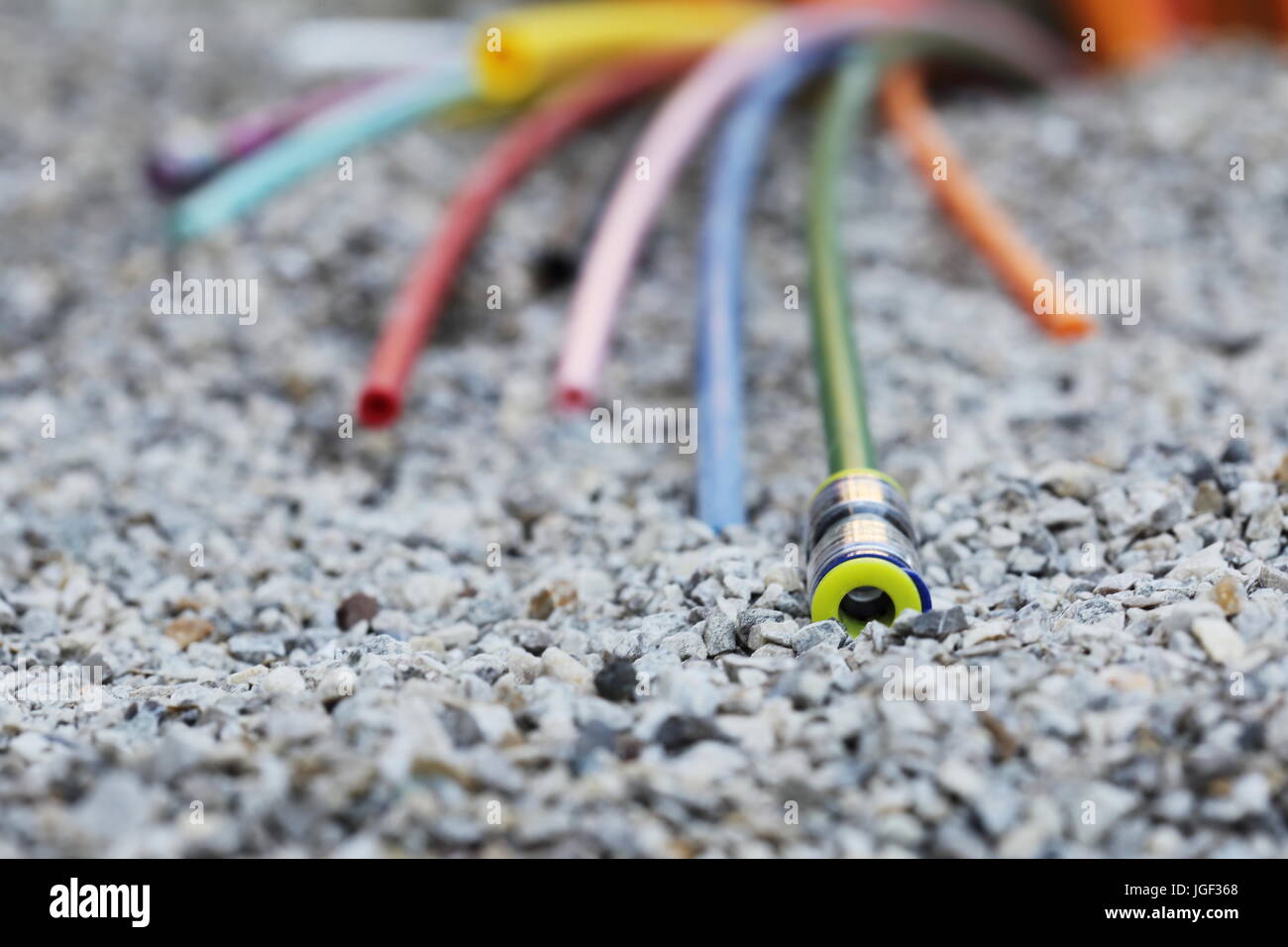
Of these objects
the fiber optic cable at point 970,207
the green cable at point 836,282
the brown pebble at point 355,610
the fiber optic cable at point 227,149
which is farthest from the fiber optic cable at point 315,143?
the brown pebble at point 355,610

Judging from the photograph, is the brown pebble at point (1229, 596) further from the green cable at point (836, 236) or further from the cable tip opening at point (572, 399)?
the cable tip opening at point (572, 399)

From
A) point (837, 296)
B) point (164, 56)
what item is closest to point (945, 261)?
point (837, 296)

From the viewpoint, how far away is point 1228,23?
15.1ft

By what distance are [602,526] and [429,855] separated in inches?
38.0

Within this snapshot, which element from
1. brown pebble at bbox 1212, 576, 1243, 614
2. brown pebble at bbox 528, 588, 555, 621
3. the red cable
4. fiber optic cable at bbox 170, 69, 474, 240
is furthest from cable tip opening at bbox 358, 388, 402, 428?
brown pebble at bbox 1212, 576, 1243, 614

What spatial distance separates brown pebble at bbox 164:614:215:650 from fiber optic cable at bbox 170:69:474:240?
139cm

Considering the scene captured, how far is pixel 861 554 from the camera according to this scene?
173 centimetres

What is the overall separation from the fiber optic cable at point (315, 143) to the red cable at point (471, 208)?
24 cm

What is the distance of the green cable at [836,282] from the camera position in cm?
209

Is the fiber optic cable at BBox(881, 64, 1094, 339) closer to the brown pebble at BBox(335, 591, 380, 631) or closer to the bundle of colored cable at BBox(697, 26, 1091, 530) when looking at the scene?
the bundle of colored cable at BBox(697, 26, 1091, 530)

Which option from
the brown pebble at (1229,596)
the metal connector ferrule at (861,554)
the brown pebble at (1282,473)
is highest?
the brown pebble at (1282,473)

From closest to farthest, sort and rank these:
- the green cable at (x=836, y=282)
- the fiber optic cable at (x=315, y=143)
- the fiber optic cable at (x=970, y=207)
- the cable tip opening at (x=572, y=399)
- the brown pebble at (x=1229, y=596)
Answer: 1. the brown pebble at (x=1229, y=596)
2. the green cable at (x=836, y=282)
3. the cable tip opening at (x=572, y=399)
4. the fiber optic cable at (x=970, y=207)
5. the fiber optic cable at (x=315, y=143)

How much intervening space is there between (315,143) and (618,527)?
165 centimetres

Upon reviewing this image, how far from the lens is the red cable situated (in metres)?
2.60
